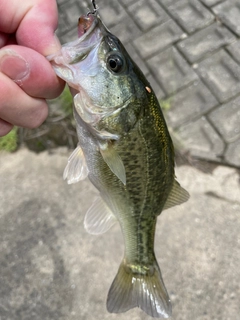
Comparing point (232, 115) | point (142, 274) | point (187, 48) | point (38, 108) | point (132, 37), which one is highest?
point (38, 108)

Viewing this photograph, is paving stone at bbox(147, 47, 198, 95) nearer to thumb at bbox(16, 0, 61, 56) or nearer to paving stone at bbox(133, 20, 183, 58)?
paving stone at bbox(133, 20, 183, 58)

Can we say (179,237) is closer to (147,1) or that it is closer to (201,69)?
(201,69)

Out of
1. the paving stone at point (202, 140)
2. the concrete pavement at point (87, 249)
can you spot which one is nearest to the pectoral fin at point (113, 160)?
the concrete pavement at point (87, 249)

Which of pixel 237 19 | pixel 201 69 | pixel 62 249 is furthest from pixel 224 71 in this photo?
pixel 62 249

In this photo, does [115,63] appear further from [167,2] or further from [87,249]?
[167,2]

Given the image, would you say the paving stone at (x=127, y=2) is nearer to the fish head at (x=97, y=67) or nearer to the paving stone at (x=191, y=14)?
the paving stone at (x=191, y=14)
